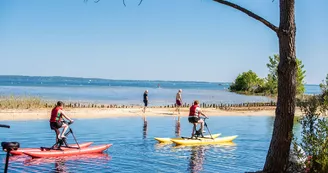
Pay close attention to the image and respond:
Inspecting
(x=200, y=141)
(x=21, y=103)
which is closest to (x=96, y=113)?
(x=21, y=103)

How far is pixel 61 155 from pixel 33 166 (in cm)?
205

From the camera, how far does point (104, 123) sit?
3147cm

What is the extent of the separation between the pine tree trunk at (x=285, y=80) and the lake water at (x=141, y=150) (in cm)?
527

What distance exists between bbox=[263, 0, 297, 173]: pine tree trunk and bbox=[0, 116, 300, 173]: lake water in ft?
17.3

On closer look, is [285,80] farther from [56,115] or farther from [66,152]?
[56,115]

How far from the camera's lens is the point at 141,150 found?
1981 cm

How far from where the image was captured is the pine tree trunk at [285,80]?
33.8 ft

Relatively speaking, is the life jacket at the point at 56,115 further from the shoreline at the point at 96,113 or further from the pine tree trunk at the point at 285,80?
the shoreline at the point at 96,113

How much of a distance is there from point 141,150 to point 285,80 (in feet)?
34.4

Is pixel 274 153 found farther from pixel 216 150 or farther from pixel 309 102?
pixel 216 150

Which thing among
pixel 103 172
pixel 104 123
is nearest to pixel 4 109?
pixel 104 123

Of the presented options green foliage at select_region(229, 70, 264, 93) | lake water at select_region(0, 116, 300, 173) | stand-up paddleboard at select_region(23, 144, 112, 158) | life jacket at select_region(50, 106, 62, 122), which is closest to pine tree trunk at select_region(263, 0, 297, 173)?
lake water at select_region(0, 116, 300, 173)

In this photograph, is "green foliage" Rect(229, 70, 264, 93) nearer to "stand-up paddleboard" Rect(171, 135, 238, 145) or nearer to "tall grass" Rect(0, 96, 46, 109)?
"tall grass" Rect(0, 96, 46, 109)

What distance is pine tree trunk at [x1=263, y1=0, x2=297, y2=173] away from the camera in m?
10.3
